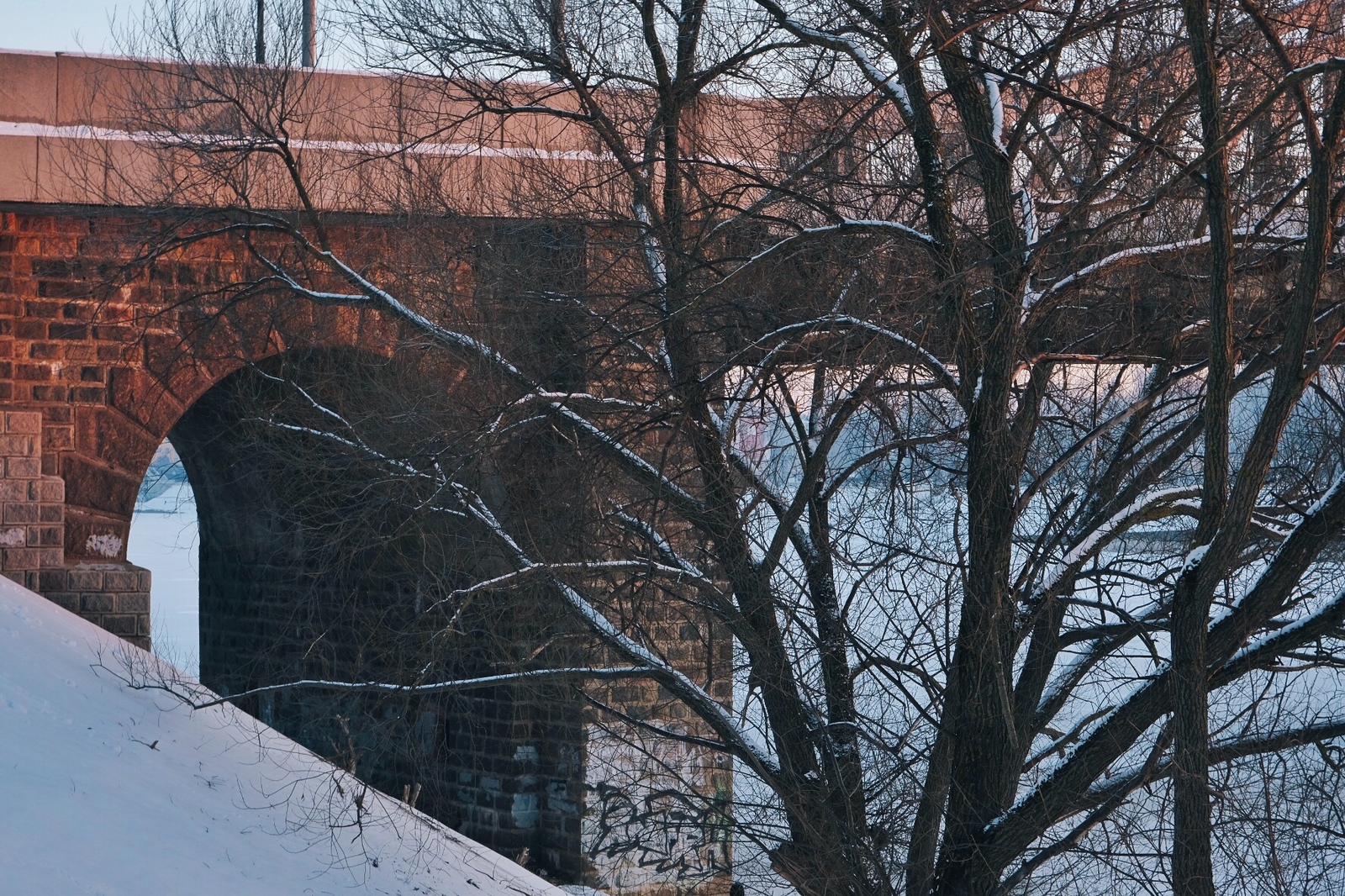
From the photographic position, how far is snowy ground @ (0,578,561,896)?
4727 mm

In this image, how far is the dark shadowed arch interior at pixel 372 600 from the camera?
742 cm

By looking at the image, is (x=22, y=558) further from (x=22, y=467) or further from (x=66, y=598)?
(x=22, y=467)

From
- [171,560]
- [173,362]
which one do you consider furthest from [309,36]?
[171,560]

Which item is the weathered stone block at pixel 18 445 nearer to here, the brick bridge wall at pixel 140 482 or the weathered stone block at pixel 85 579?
the brick bridge wall at pixel 140 482

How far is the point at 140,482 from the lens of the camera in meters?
9.52

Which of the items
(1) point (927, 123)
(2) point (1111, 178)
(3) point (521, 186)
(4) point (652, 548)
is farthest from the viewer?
(3) point (521, 186)

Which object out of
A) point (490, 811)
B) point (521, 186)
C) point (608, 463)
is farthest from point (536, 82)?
point (490, 811)

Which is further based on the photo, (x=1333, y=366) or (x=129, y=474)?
(x=129, y=474)

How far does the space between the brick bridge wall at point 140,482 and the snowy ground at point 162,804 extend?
0.53 meters

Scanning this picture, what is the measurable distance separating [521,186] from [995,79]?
3.17m

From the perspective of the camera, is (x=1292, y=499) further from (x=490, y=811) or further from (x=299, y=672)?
(x=299, y=672)

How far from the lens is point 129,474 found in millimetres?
9484

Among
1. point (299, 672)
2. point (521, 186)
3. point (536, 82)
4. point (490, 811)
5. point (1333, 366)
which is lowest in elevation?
point (490, 811)

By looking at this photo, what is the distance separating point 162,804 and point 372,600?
240 inches
